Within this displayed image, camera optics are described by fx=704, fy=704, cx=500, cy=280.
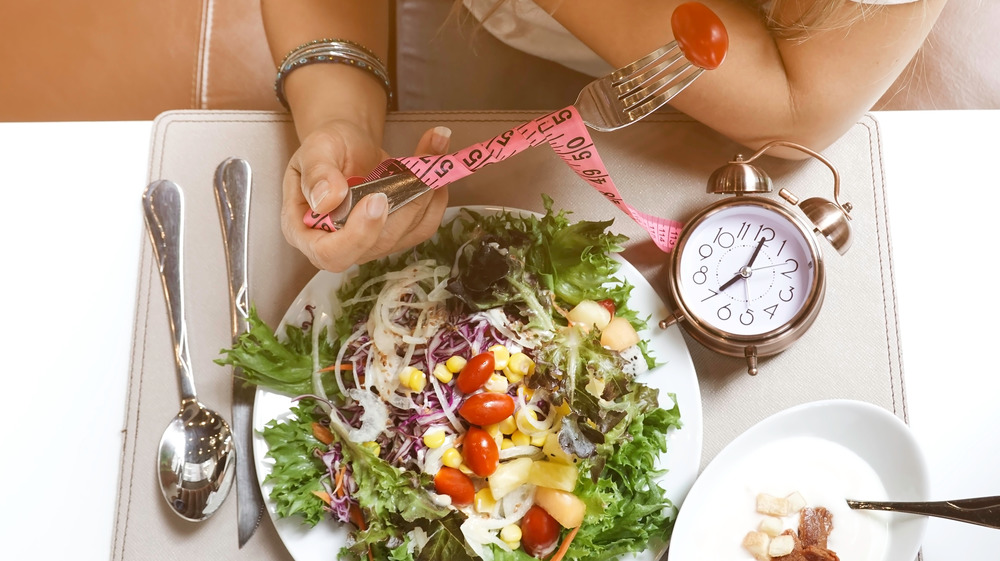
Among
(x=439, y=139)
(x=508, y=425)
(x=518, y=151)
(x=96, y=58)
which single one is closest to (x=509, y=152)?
(x=518, y=151)

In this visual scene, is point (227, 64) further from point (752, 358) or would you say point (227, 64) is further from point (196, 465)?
point (752, 358)

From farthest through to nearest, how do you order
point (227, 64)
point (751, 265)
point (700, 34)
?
point (227, 64) < point (751, 265) < point (700, 34)

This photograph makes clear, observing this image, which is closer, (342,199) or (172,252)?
(342,199)

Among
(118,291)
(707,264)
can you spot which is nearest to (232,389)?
(118,291)

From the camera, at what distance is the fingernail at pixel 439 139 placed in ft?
4.02

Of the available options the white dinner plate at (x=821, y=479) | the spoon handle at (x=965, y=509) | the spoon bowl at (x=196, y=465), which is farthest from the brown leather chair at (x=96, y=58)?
the spoon handle at (x=965, y=509)

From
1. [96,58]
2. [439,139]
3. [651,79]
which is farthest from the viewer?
[96,58]

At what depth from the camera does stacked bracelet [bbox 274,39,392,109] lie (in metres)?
1.43

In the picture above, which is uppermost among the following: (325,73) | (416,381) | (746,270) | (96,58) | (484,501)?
(96,58)

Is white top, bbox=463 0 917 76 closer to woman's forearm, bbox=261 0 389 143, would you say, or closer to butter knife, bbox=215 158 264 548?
woman's forearm, bbox=261 0 389 143

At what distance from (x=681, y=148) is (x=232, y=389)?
1034 mm

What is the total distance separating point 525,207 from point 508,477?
55 cm

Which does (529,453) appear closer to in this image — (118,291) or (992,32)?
(118,291)

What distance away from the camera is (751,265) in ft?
4.36
